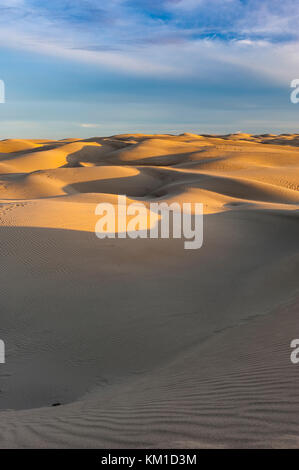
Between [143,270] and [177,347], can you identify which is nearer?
[177,347]

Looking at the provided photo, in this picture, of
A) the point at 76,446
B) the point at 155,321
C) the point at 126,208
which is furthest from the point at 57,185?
the point at 76,446

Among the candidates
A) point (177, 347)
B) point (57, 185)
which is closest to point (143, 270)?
point (177, 347)

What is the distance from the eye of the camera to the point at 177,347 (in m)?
7.16

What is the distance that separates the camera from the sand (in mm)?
3318

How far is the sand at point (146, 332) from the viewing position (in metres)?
3.32

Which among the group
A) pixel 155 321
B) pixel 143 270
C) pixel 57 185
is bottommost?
pixel 155 321

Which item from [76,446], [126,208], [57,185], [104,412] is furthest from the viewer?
[57,185]

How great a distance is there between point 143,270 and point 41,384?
5.14 m

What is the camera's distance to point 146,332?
778cm

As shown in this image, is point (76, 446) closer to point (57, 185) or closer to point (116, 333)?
point (116, 333)

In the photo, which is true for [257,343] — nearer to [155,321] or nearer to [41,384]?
[155,321]

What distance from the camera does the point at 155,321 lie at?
26.9ft

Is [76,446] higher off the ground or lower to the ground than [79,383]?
higher
